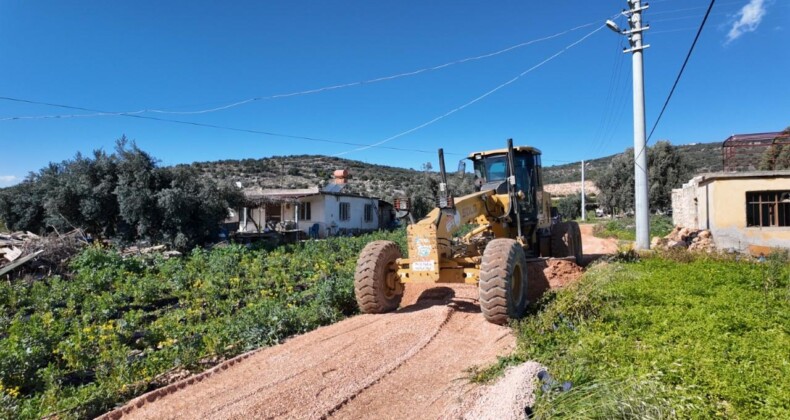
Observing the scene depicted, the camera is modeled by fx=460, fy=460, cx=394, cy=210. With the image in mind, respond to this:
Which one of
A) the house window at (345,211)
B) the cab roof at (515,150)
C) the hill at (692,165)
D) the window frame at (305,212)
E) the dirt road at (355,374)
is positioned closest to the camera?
the dirt road at (355,374)

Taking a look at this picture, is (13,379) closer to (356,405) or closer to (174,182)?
(356,405)

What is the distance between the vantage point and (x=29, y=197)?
21.9 meters

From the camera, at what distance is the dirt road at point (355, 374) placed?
446 centimetres

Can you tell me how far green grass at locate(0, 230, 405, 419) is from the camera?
17.2 feet

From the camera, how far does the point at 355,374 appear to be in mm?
5234

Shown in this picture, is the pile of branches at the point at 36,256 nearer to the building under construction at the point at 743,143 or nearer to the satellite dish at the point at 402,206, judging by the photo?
the satellite dish at the point at 402,206

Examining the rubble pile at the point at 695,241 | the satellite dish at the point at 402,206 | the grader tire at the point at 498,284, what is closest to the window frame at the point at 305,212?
the rubble pile at the point at 695,241

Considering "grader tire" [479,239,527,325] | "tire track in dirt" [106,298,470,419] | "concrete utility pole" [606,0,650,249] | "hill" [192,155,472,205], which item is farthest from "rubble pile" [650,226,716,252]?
"hill" [192,155,472,205]

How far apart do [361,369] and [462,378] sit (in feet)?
4.01

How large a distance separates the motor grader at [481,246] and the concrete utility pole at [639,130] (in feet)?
25.3

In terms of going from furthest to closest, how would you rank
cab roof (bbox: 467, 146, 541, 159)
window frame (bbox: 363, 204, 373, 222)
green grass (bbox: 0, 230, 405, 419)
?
window frame (bbox: 363, 204, 373, 222)
cab roof (bbox: 467, 146, 541, 159)
green grass (bbox: 0, 230, 405, 419)

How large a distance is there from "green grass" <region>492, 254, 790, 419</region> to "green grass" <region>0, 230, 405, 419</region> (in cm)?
372

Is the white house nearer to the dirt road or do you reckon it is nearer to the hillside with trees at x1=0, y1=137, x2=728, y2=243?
the hillside with trees at x1=0, y1=137, x2=728, y2=243

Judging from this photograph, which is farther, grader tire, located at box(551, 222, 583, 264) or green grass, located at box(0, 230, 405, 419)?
grader tire, located at box(551, 222, 583, 264)
